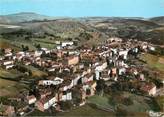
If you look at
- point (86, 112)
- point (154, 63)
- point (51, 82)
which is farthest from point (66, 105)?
point (154, 63)

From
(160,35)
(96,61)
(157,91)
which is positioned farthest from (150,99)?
(160,35)

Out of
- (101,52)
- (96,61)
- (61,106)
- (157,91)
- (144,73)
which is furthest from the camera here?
(101,52)

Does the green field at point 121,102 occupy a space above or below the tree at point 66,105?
below

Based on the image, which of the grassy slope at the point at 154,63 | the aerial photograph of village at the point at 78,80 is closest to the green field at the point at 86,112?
the aerial photograph of village at the point at 78,80

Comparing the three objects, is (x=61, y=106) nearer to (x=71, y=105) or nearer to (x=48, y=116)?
(x=71, y=105)

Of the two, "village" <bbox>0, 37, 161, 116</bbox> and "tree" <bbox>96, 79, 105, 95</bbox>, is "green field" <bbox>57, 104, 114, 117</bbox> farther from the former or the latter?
"tree" <bbox>96, 79, 105, 95</bbox>

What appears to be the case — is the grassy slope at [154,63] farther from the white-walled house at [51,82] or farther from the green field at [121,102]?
the green field at [121,102]

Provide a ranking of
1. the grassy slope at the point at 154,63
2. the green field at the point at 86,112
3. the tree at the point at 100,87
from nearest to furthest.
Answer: the green field at the point at 86,112
the tree at the point at 100,87
the grassy slope at the point at 154,63

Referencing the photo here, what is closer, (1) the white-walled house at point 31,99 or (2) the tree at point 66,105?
(2) the tree at point 66,105

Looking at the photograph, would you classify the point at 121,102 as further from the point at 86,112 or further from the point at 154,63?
the point at 154,63
